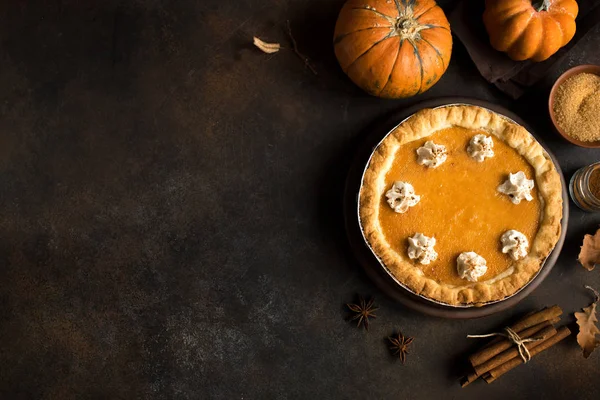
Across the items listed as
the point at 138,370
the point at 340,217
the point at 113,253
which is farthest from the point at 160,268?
the point at 340,217

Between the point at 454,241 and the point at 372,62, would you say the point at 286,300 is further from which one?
the point at 372,62

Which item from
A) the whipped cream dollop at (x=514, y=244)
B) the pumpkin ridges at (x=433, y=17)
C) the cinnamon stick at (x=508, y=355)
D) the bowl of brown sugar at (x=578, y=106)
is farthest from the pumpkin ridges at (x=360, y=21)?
the cinnamon stick at (x=508, y=355)

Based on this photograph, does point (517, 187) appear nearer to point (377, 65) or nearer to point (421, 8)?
point (377, 65)

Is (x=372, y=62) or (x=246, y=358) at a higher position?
(x=372, y=62)

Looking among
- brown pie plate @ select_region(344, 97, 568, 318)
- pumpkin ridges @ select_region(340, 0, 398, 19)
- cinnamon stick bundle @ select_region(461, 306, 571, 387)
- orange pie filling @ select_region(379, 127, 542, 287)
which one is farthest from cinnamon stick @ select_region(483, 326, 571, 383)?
pumpkin ridges @ select_region(340, 0, 398, 19)

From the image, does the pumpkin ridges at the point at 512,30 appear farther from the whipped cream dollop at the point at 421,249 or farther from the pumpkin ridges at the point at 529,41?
the whipped cream dollop at the point at 421,249

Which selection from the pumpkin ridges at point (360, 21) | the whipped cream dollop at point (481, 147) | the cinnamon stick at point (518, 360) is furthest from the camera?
the cinnamon stick at point (518, 360)
